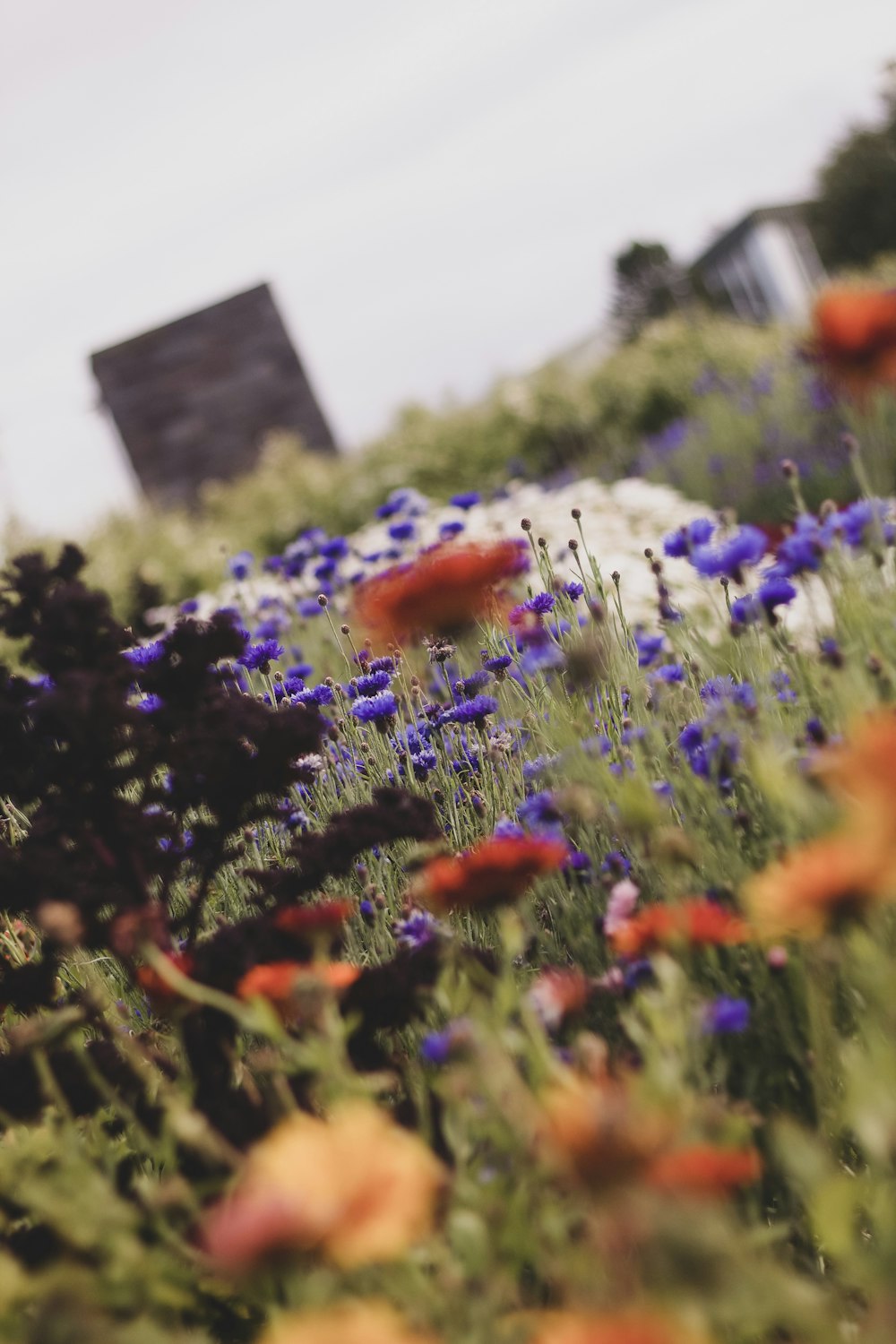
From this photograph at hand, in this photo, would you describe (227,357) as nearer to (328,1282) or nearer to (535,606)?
(535,606)

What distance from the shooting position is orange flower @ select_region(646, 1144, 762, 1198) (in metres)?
0.93

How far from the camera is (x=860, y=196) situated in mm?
24188

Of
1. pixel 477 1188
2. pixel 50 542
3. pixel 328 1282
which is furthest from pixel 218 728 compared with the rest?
pixel 50 542

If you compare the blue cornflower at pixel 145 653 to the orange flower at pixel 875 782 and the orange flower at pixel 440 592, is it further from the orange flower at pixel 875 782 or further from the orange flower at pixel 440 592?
the orange flower at pixel 875 782

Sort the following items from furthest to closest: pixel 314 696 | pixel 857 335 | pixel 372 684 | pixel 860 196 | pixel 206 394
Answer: pixel 860 196, pixel 206 394, pixel 314 696, pixel 372 684, pixel 857 335

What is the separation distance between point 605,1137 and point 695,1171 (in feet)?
0.29

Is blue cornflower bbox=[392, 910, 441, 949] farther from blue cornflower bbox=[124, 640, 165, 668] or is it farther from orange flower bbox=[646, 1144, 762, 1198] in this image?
blue cornflower bbox=[124, 640, 165, 668]

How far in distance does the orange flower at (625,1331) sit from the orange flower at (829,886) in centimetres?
37

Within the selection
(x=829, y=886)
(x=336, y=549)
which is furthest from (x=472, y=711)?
(x=336, y=549)

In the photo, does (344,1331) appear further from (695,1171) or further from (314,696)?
(314,696)

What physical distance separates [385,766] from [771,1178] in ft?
5.06

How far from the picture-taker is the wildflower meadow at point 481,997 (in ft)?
3.15

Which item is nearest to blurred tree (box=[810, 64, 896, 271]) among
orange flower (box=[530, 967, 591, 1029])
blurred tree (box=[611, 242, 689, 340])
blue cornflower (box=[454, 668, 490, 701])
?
blurred tree (box=[611, 242, 689, 340])

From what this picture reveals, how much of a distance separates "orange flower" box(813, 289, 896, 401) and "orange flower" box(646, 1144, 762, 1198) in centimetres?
100
